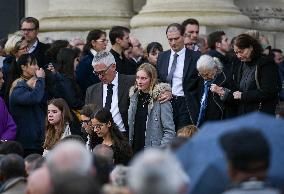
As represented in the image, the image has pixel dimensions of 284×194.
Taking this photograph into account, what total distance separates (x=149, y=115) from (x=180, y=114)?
1.28ft

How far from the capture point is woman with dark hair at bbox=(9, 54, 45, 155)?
13.3 meters

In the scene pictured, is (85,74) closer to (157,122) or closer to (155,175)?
(157,122)

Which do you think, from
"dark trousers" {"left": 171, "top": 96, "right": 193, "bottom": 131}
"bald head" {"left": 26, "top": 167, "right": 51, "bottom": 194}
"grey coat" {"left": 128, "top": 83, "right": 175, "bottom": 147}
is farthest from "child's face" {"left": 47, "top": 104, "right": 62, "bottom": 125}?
"bald head" {"left": 26, "top": 167, "right": 51, "bottom": 194}

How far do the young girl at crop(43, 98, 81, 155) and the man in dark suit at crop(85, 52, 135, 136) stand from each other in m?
0.41

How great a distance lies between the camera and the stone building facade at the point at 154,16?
17344mm

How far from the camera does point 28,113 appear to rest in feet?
44.3

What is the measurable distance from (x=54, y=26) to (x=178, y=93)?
18.3 ft

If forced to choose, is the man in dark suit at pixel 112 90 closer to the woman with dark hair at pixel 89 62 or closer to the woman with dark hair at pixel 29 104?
the woman with dark hair at pixel 29 104

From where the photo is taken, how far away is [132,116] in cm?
1277

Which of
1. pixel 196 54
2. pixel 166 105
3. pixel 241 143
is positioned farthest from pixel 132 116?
pixel 241 143

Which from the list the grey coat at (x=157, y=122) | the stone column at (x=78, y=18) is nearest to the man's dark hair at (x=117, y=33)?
the grey coat at (x=157, y=122)

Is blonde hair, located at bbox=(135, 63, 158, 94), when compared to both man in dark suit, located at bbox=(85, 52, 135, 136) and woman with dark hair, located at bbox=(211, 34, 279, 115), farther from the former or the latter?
woman with dark hair, located at bbox=(211, 34, 279, 115)

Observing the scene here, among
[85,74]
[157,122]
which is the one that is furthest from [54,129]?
[85,74]

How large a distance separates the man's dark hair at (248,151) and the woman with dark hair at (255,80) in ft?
20.3
